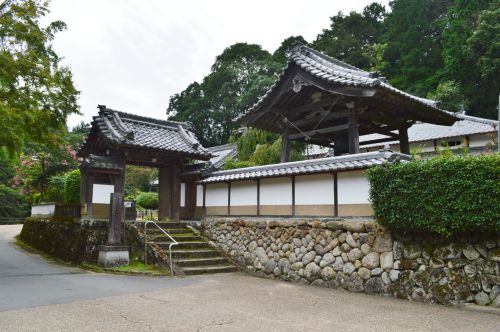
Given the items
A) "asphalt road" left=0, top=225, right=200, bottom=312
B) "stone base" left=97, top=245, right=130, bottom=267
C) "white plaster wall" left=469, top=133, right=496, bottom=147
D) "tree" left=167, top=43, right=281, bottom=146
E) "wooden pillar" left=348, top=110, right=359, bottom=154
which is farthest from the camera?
"tree" left=167, top=43, right=281, bottom=146

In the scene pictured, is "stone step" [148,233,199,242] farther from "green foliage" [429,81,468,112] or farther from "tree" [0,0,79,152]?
"green foliage" [429,81,468,112]

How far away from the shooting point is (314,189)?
36.6 feet

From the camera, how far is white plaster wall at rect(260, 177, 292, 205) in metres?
11.9

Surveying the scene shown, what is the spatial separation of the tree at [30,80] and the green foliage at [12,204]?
2679 cm

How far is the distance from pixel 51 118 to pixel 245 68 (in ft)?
119

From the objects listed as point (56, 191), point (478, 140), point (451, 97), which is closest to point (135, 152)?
point (56, 191)

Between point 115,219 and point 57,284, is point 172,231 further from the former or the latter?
point 57,284

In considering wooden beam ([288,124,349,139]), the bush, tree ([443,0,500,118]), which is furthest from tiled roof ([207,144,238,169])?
tree ([443,0,500,118])

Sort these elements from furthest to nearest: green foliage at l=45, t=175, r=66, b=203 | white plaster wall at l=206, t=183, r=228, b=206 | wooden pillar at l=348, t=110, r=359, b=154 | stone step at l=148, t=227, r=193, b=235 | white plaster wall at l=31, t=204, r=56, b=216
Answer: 1. green foliage at l=45, t=175, r=66, b=203
2. white plaster wall at l=31, t=204, r=56, b=216
3. white plaster wall at l=206, t=183, r=228, b=206
4. stone step at l=148, t=227, r=193, b=235
5. wooden pillar at l=348, t=110, r=359, b=154

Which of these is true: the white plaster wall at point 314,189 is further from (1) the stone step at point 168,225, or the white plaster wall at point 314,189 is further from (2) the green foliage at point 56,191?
(2) the green foliage at point 56,191

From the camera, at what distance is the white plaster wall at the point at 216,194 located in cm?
1423

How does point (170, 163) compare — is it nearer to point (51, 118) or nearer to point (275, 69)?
point (51, 118)

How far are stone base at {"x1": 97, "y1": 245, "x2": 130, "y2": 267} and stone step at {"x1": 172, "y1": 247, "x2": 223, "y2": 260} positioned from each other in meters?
1.53

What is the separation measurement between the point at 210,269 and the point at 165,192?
527 cm
